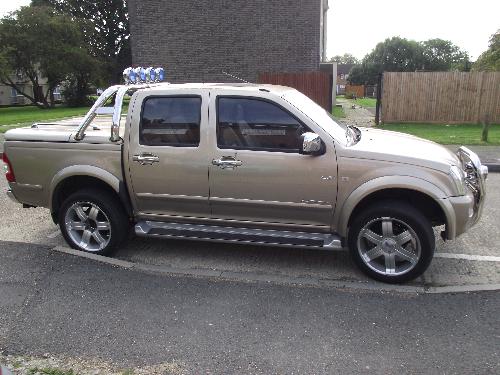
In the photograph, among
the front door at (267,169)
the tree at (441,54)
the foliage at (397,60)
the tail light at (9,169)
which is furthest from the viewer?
the tree at (441,54)

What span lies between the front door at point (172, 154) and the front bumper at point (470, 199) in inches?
91.4

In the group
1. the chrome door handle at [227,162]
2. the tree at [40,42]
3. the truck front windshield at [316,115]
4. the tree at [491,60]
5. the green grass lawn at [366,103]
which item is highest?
the tree at [40,42]

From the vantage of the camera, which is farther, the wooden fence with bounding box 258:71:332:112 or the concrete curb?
the wooden fence with bounding box 258:71:332:112

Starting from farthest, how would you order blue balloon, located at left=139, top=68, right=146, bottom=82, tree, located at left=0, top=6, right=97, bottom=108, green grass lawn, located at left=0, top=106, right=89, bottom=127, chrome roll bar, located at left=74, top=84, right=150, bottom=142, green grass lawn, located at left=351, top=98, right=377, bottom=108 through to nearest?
tree, located at left=0, top=6, right=97, bottom=108 < green grass lawn, located at left=351, top=98, right=377, bottom=108 < green grass lawn, located at left=0, top=106, right=89, bottom=127 < blue balloon, located at left=139, top=68, right=146, bottom=82 < chrome roll bar, located at left=74, top=84, right=150, bottom=142

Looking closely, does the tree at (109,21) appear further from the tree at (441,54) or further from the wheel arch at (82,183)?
the tree at (441,54)

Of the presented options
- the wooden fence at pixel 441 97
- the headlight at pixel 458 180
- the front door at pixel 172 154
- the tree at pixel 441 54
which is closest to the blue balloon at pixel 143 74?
the front door at pixel 172 154

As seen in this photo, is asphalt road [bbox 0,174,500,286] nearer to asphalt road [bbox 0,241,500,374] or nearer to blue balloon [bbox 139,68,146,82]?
asphalt road [bbox 0,241,500,374]

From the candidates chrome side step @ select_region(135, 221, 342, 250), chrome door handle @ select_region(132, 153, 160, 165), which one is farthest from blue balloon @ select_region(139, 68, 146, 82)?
chrome side step @ select_region(135, 221, 342, 250)

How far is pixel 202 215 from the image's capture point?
4.64 metres

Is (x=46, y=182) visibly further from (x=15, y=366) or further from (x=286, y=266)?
(x=286, y=266)

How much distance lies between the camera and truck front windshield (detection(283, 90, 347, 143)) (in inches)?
171

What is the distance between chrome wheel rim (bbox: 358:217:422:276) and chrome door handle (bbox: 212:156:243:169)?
131 cm

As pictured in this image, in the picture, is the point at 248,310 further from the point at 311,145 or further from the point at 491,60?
the point at 491,60

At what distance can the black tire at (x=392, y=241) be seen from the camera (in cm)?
404
